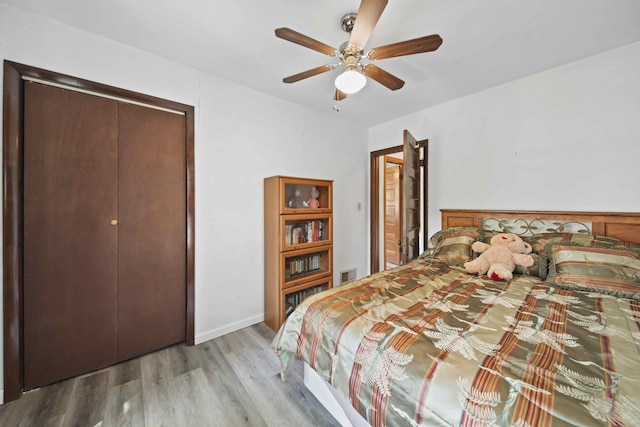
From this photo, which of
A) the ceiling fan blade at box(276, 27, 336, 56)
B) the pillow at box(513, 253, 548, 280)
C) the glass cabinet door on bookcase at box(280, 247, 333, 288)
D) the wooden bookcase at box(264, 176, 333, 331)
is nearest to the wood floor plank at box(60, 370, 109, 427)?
the wooden bookcase at box(264, 176, 333, 331)

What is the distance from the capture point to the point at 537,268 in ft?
6.12

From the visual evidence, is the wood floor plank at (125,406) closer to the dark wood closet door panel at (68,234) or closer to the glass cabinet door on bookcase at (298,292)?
the dark wood closet door panel at (68,234)

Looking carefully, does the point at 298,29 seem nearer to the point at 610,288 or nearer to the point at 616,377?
the point at 616,377

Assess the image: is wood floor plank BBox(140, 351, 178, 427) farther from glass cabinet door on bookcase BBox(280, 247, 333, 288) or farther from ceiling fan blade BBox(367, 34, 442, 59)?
ceiling fan blade BBox(367, 34, 442, 59)

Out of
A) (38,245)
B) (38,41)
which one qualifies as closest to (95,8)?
(38,41)

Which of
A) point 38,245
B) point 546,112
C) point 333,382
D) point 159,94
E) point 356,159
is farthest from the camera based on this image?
point 356,159

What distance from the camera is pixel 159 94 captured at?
2.00 m

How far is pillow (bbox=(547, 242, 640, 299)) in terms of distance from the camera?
1.47 metres

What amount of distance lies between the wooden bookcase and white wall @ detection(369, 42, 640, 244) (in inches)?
55.7

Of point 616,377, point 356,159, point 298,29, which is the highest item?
point 298,29

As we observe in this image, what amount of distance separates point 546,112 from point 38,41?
3.99m

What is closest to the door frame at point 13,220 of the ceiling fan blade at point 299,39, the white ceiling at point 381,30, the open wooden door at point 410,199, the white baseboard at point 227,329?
the white ceiling at point 381,30

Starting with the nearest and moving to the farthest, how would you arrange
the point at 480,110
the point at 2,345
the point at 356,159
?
the point at 2,345
the point at 480,110
the point at 356,159

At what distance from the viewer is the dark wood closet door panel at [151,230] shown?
1.89 metres
